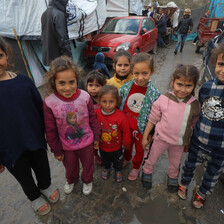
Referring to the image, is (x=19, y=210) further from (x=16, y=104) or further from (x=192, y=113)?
(x=192, y=113)

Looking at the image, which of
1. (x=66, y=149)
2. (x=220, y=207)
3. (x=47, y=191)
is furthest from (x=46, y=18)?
(x=220, y=207)

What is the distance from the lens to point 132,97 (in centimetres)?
189

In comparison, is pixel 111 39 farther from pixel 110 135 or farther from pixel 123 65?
pixel 110 135

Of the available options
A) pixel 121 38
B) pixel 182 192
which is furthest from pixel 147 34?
pixel 182 192

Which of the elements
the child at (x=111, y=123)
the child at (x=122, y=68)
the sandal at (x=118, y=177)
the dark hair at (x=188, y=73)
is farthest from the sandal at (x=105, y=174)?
the dark hair at (x=188, y=73)

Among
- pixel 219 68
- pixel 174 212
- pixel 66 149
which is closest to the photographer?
pixel 219 68

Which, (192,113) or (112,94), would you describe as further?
(112,94)

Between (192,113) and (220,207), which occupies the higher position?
(192,113)

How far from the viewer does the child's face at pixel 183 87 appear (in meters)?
1.54

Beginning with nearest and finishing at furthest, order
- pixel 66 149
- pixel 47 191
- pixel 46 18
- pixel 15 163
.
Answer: pixel 15 163
pixel 66 149
pixel 47 191
pixel 46 18

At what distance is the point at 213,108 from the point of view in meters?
1.46

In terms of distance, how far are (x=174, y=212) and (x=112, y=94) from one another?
150cm

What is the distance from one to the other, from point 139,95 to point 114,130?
1.60ft

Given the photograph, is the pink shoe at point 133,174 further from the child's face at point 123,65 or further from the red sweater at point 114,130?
the child's face at point 123,65
